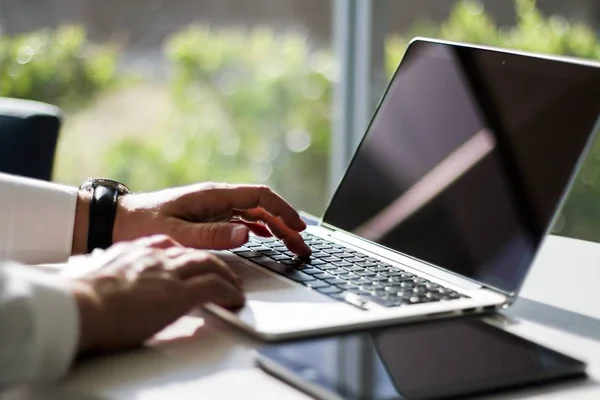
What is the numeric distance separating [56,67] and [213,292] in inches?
102

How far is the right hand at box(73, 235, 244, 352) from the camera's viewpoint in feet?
2.79

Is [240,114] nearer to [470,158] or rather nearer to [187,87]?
[187,87]

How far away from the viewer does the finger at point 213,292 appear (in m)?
0.92

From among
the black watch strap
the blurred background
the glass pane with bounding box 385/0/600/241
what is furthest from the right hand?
the blurred background

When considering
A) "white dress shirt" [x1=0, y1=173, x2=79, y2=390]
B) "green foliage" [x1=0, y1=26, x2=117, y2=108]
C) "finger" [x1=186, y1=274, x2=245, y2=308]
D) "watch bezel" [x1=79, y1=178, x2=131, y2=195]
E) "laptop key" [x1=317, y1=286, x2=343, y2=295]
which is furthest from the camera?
"green foliage" [x1=0, y1=26, x2=117, y2=108]

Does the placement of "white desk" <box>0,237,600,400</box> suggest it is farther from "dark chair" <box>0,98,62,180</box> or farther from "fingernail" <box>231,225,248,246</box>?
"dark chair" <box>0,98,62,180</box>

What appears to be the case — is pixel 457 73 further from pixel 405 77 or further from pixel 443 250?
pixel 443 250

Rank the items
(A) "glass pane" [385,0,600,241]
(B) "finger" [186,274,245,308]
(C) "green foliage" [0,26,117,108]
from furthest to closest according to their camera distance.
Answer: (C) "green foliage" [0,26,117,108] < (A) "glass pane" [385,0,600,241] < (B) "finger" [186,274,245,308]

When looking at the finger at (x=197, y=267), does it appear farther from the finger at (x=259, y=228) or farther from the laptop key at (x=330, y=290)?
the finger at (x=259, y=228)

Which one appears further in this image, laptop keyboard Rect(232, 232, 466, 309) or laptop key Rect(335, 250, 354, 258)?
laptop key Rect(335, 250, 354, 258)

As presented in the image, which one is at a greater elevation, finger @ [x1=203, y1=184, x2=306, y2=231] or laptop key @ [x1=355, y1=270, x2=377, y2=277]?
finger @ [x1=203, y1=184, x2=306, y2=231]

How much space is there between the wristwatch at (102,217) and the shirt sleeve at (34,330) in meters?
0.46

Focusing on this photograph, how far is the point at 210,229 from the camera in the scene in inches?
46.5

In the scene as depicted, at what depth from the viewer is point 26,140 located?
72.5 inches
